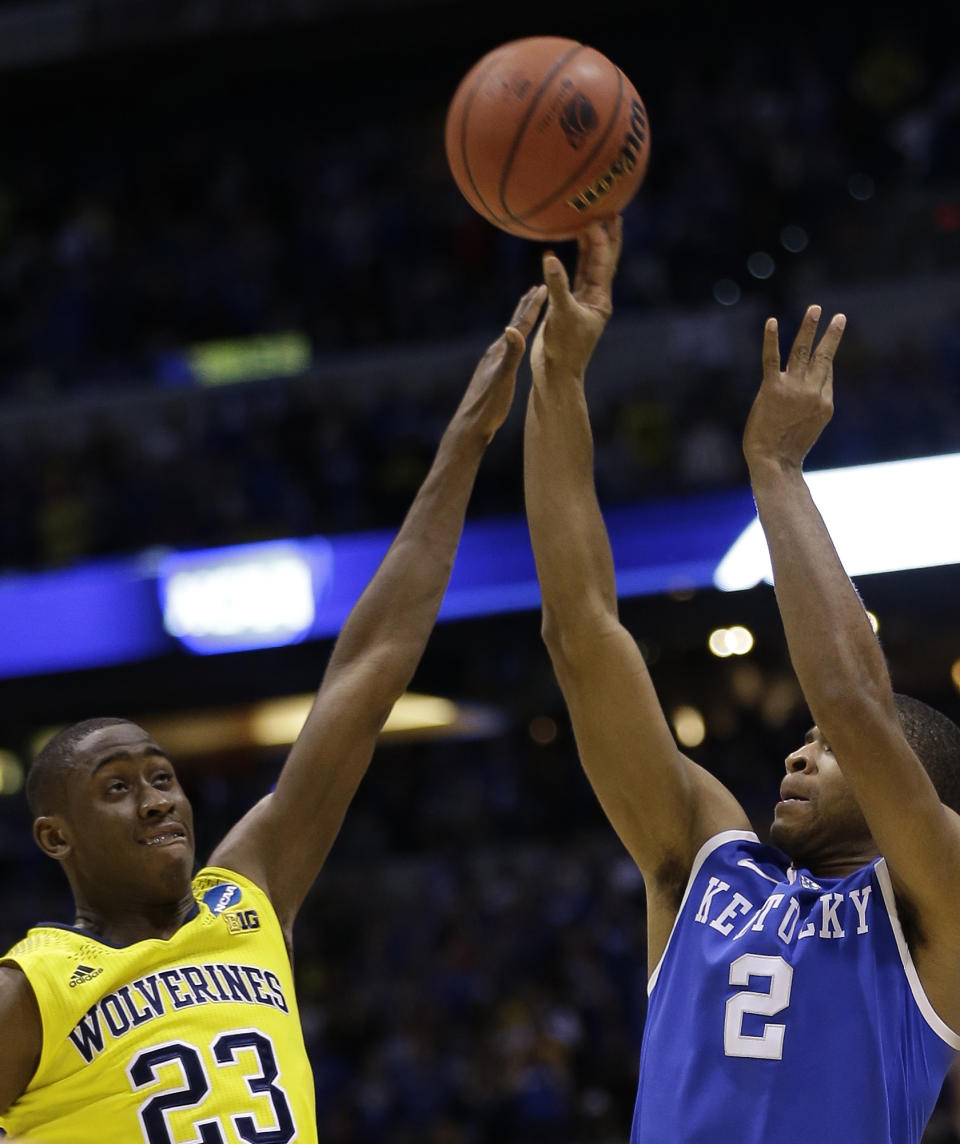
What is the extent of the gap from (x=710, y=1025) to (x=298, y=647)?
8.72m

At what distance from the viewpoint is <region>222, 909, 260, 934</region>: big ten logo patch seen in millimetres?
3160

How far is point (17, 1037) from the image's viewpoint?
9.30 ft

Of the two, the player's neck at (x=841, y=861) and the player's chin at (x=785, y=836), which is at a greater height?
the player's chin at (x=785, y=836)

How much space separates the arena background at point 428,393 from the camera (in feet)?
34.0

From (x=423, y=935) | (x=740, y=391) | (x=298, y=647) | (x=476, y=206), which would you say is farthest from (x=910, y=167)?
(x=476, y=206)

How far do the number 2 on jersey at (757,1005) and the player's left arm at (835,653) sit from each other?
0.86ft

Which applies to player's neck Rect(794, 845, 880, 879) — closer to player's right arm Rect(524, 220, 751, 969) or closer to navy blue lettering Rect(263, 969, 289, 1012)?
player's right arm Rect(524, 220, 751, 969)

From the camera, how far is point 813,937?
9.38 feet

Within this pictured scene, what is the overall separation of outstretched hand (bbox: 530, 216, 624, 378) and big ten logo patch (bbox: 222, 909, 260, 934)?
1296mm

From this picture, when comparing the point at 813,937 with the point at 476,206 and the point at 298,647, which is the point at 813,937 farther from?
the point at 298,647

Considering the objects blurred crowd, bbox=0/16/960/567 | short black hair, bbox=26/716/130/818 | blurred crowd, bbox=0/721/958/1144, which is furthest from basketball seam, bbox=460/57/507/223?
blurred crowd, bbox=0/16/960/567

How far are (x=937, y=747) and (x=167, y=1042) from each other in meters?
1.54

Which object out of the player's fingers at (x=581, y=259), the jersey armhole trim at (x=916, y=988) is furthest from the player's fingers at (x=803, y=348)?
the jersey armhole trim at (x=916, y=988)

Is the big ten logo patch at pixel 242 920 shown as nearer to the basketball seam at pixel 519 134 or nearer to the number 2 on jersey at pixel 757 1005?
the number 2 on jersey at pixel 757 1005
